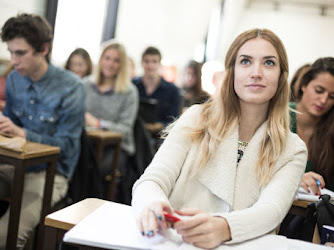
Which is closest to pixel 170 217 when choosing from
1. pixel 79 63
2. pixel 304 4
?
pixel 79 63

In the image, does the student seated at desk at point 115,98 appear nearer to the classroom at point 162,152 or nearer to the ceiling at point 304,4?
the classroom at point 162,152

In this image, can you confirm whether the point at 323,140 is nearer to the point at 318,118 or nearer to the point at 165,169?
the point at 318,118

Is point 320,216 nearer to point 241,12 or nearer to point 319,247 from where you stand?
point 319,247

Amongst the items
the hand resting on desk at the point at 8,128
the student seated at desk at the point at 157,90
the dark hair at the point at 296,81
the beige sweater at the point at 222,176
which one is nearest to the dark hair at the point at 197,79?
the student seated at desk at the point at 157,90

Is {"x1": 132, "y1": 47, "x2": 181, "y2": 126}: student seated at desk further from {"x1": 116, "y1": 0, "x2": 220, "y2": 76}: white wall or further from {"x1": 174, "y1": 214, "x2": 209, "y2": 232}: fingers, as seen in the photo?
{"x1": 174, "y1": 214, "x2": 209, "y2": 232}: fingers

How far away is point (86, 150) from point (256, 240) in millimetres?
1343

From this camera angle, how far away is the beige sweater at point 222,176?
1143 mm

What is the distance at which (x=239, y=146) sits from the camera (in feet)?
4.27

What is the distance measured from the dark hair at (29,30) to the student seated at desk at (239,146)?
3.49 ft

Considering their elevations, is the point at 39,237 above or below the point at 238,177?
below

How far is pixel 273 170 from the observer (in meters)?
1.20

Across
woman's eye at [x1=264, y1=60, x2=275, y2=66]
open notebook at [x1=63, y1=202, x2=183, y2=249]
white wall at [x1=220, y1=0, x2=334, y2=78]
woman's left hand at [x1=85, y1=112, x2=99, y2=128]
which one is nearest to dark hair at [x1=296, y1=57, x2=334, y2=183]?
woman's eye at [x1=264, y1=60, x2=275, y2=66]

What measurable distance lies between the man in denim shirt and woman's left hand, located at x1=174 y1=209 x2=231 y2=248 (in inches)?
47.5

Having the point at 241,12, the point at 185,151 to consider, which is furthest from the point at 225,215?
the point at 241,12
